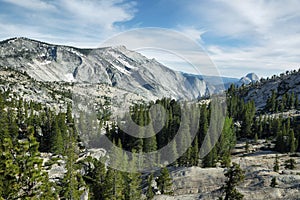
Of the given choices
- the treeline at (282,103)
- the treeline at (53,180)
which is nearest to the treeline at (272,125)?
the treeline at (282,103)

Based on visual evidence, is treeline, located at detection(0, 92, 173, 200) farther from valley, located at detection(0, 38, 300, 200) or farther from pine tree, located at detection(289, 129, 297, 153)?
pine tree, located at detection(289, 129, 297, 153)

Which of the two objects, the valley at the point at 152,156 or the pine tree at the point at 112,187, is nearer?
the valley at the point at 152,156

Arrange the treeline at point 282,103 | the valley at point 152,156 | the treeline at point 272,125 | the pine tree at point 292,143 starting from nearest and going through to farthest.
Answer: the valley at point 152,156, the pine tree at point 292,143, the treeline at point 272,125, the treeline at point 282,103

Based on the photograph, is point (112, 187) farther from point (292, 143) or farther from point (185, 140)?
point (292, 143)

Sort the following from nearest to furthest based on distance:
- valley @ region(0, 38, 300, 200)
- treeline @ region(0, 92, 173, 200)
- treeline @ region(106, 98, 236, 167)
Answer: treeline @ region(0, 92, 173, 200), valley @ region(0, 38, 300, 200), treeline @ region(106, 98, 236, 167)

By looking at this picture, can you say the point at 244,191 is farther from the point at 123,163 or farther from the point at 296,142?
the point at 296,142

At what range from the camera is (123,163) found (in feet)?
217

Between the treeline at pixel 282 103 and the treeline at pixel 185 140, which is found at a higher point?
the treeline at pixel 282 103

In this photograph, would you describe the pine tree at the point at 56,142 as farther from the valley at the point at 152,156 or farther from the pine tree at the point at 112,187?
the pine tree at the point at 112,187

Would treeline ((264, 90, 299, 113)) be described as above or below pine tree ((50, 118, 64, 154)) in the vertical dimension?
above

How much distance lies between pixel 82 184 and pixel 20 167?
127 feet

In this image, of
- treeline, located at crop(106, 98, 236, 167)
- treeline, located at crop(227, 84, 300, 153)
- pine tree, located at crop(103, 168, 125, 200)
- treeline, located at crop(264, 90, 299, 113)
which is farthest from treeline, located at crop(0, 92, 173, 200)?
treeline, located at crop(264, 90, 299, 113)

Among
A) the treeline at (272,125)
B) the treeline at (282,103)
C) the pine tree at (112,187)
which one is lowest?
the pine tree at (112,187)

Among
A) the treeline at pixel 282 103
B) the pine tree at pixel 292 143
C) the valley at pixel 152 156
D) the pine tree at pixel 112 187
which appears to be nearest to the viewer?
the valley at pixel 152 156
